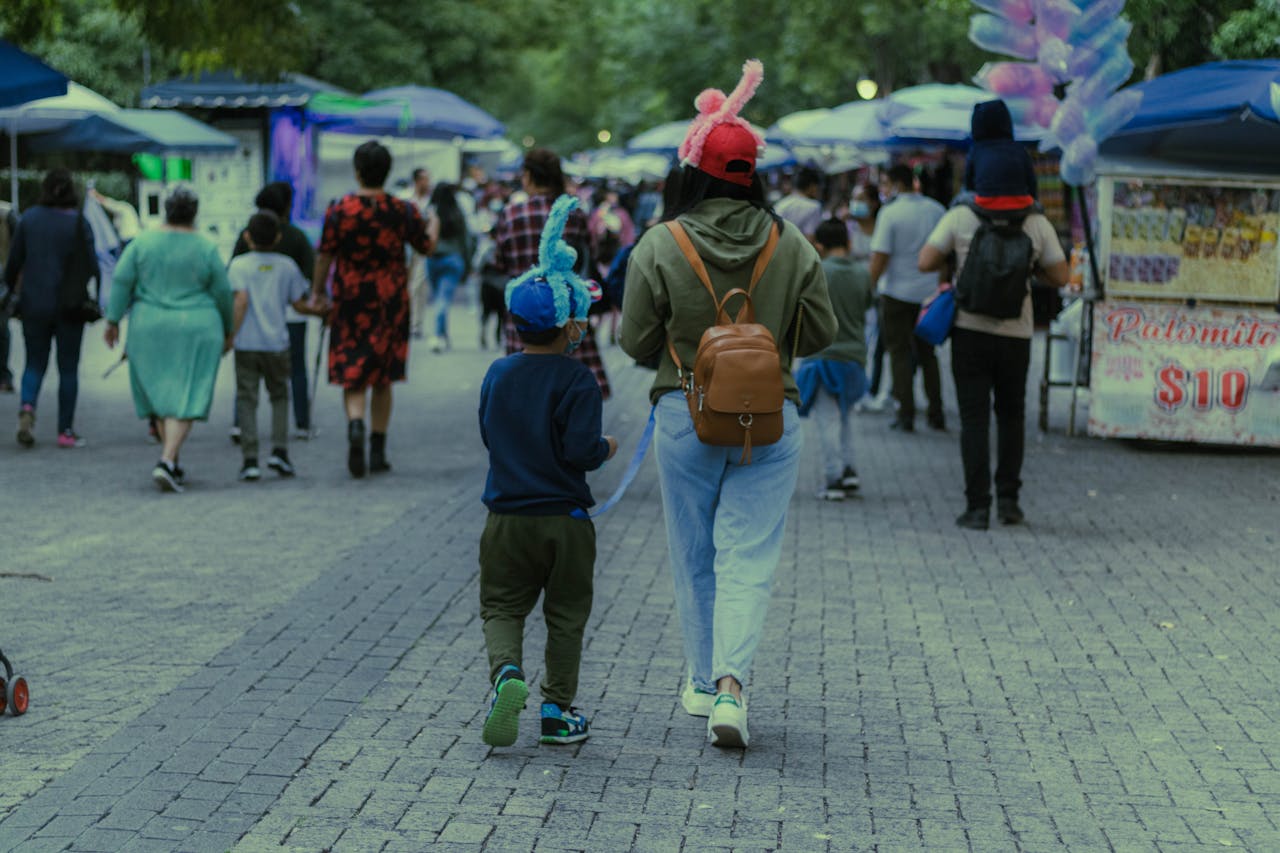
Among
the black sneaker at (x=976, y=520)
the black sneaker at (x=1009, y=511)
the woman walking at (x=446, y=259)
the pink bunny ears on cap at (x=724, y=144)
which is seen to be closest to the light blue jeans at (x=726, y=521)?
the pink bunny ears on cap at (x=724, y=144)

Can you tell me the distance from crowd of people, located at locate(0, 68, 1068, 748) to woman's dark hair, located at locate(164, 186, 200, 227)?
0.01 metres

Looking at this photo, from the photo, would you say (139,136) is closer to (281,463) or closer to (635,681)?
(281,463)

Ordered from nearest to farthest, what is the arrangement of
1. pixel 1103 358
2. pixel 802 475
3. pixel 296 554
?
1. pixel 296 554
2. pixel 802 475
3. pixel 1103 358

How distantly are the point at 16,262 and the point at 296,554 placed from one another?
15.6 ft

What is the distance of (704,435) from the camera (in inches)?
204

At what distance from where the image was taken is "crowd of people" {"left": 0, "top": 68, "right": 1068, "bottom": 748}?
5.23 m

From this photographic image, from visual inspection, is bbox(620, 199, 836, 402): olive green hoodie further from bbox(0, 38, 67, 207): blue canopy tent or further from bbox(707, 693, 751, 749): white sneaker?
bbox(0, 38, 67, 207): blue canopy tent

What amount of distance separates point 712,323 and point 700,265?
182 millimetres

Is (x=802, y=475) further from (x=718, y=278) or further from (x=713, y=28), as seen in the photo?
(x=713, y=28)

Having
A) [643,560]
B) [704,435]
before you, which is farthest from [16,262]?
[704,435]

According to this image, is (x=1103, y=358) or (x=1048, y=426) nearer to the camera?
(x=1103, y=358)

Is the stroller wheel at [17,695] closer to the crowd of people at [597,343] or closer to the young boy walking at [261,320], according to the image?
the crowd of people at [597,343]

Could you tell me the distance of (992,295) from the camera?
28.9 feet

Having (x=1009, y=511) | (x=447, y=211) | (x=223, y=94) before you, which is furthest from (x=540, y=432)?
(x=223, y=94)
